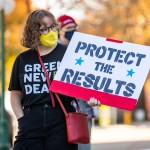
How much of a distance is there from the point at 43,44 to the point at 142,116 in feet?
92.7

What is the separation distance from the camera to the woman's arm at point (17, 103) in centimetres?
506

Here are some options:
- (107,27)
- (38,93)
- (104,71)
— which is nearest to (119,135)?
(107,27)

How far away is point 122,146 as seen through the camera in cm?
1605

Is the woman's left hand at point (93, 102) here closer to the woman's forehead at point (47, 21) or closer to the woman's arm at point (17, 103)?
the woman's arm at point (17, 103)

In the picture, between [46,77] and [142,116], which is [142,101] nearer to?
[142,116]

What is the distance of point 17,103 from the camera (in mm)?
5086

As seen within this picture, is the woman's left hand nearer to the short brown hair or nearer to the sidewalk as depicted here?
the short brown hair

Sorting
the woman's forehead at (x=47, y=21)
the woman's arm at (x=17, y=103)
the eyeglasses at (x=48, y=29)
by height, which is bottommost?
the woman's arm at (x=17, y=103)

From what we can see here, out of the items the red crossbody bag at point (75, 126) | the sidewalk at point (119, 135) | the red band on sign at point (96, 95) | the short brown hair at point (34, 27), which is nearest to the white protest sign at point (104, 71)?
the red band on sign at point (96, 95)

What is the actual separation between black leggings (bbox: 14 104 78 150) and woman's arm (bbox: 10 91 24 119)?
0.13 m

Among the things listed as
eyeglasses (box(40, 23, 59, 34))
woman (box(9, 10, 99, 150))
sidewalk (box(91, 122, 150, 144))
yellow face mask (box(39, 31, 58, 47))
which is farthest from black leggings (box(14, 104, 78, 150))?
sidewalk (box(91, 122, 150, 144))

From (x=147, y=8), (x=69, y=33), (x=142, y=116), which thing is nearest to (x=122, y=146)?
(x=147, y=8)

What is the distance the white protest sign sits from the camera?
500 cm

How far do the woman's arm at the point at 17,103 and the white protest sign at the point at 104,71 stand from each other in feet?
1.08
